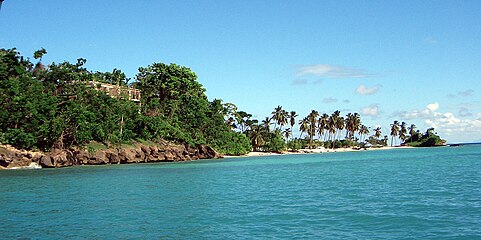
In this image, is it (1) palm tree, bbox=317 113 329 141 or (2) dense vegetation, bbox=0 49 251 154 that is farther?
(1) palm tree, bbox=317 113 329 141

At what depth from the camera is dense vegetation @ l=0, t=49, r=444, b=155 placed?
65.3 meters

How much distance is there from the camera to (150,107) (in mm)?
93062

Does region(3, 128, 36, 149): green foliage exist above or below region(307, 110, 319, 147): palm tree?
below

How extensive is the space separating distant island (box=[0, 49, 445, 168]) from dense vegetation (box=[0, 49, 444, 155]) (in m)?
0.14

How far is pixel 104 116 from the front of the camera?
252 feet

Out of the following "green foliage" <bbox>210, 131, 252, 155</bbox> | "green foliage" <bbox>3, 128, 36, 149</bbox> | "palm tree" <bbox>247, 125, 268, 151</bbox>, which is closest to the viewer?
"green foliage" <bbox>3, 128, 36, 149</bbox>

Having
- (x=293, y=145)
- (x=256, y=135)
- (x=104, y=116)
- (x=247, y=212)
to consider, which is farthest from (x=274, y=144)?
(x=247, y=212)

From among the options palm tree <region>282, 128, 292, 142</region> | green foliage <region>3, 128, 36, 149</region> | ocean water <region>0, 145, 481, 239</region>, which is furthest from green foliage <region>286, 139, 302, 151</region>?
ocean water <region>0, 145, 481, 239</region>

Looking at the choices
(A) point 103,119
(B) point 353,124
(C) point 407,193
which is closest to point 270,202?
(C) point 407,193

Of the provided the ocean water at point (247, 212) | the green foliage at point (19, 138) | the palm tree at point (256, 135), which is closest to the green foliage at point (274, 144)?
the palm tree at point (256, 135)

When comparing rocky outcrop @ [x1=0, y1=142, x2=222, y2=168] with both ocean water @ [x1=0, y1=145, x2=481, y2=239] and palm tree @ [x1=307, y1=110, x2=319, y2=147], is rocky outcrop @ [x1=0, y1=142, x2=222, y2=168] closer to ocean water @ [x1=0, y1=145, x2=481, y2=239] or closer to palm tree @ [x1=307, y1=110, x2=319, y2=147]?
ocean water @ [x1=0, y1=145, x2=481, y2=239]

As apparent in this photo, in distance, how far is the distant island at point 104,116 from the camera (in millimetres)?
64875

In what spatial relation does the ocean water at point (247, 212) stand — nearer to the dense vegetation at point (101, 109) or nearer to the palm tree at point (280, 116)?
the dense vegetation at point (101, 109)

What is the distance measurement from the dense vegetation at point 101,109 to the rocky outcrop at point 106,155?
1794 millimetres
